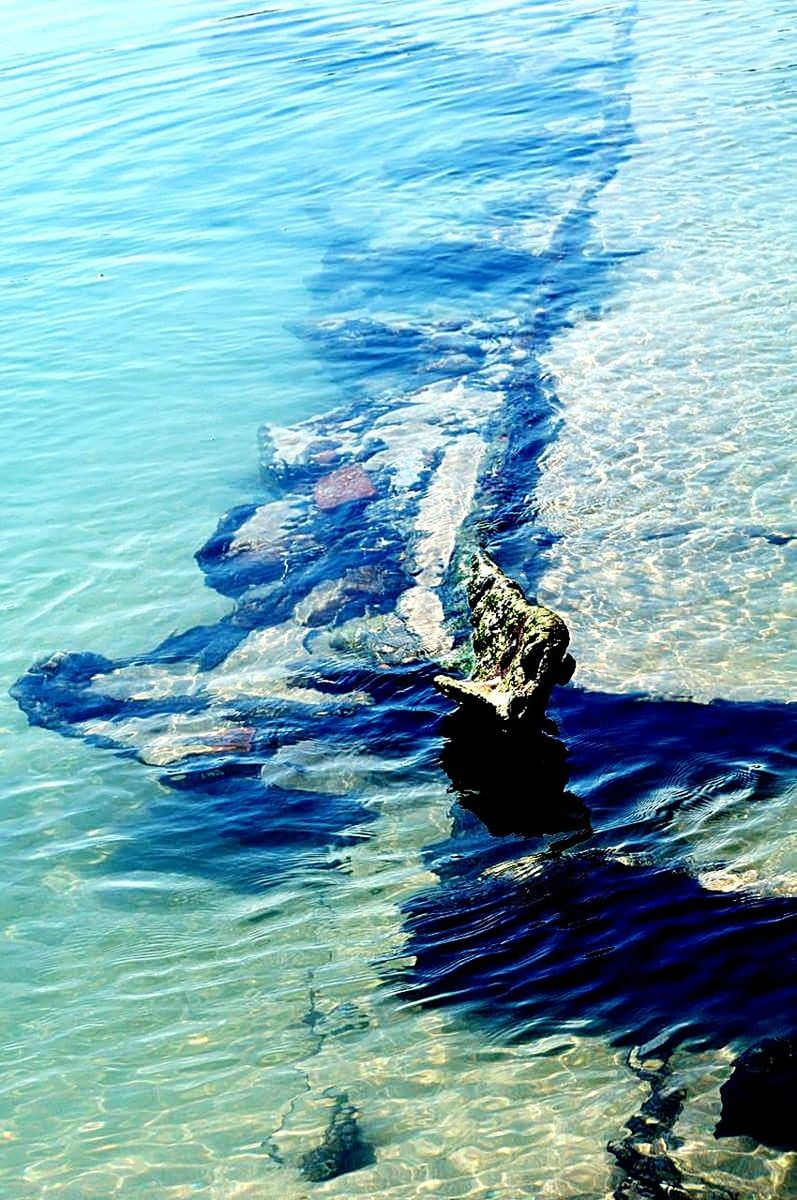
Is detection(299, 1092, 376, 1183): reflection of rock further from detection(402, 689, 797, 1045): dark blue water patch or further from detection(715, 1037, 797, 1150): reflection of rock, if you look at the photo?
detection(715, 1037, 797, 1150): reflection of rock

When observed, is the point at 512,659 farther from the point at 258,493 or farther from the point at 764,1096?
the point at 258,493

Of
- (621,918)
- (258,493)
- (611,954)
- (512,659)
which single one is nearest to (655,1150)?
(611,954)

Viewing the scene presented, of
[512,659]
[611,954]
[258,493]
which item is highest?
[512,659]

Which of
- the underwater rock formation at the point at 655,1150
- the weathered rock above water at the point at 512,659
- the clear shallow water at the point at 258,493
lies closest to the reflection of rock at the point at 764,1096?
the clear shallow water at the point at 258,493

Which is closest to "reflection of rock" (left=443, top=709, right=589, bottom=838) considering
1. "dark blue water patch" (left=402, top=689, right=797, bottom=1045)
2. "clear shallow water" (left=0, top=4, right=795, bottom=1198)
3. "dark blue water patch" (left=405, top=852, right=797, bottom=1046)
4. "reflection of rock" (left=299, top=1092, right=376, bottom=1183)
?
"dark blue water patch" (left=402, top=689, right=797, bottom=1045)

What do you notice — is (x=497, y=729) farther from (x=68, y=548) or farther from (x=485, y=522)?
(x=68, y=548)

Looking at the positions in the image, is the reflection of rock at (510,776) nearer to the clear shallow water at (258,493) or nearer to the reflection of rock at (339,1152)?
the clear shallow water at (258,493)
